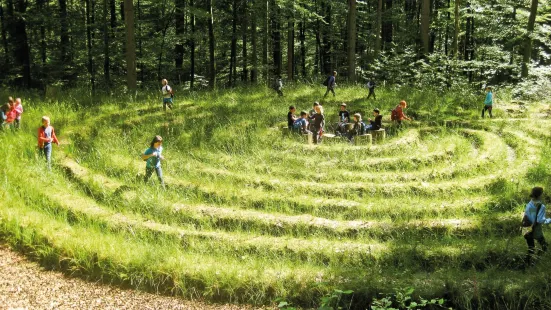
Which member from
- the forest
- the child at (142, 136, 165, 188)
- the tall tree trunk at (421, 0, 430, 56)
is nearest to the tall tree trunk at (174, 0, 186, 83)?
the forest

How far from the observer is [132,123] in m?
15.7

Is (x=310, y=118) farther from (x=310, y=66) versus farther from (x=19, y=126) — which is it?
(x=310, y=66)

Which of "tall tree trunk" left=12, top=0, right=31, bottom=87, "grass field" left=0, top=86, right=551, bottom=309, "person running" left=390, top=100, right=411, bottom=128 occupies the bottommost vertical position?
"grass field" left=0, top=86, right=551, bottom=309

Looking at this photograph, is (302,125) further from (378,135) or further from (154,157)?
(154,157)

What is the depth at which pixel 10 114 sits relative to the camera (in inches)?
564

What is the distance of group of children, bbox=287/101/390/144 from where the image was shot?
15422 mm

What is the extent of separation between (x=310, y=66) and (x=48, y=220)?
3437cm

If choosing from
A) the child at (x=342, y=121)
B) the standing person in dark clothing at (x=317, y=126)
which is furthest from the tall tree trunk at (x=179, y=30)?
the standing person in dark clothing at (x=317, y=126)

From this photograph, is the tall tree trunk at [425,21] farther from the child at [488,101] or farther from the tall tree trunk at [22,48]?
the tall tree trunk at [22,48]

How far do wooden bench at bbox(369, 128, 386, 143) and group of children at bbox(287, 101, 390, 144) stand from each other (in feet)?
0.73

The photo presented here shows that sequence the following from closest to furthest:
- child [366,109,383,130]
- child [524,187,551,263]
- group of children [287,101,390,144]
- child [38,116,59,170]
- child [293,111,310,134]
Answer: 1. child [524,187,551,263]
2. child [38,116,59,170]
3. group of children [287,101,390,144]
4. child [366,109,383,130]
5. child [293,111,310,134]

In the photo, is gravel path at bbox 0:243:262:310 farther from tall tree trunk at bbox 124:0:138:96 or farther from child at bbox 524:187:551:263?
tall tree trunk at bbox 124:0:138:96

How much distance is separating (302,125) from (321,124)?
0.75 m

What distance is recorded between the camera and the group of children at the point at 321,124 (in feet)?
50.6
